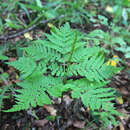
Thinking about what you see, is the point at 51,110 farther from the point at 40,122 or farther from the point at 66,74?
the point at 66,74

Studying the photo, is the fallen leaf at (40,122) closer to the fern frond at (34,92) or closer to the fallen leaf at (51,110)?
the fallen leaf at (51,110)

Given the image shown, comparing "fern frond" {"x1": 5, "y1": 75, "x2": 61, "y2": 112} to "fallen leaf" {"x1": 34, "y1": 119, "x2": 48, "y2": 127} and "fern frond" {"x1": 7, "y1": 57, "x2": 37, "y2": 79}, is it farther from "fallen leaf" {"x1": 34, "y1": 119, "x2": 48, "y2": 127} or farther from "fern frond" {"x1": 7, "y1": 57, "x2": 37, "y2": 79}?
"fallen leaf" {"x1": 34, "y1": 119, "x2": 48, "y2": 127}

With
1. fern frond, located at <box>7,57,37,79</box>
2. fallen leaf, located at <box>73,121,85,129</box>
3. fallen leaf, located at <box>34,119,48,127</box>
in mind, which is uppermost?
fern frond, located at <box>7,57,37,79</box>

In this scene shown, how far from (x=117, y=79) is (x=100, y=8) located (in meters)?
2.43

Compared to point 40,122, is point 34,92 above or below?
above

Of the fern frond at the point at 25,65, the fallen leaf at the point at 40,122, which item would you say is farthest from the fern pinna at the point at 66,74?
the fallen leaf at the point at 40,122

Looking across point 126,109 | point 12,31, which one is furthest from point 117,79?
point 12,31

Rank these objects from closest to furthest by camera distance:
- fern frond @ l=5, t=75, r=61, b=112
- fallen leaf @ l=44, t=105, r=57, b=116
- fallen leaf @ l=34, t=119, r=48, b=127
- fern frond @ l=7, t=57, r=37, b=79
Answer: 1. fern frond @ l=5, t=75, r=61, b=112
2. fern frond @ l=7, t=57, r=37, b=79
3. fallen leaf @ l=34, t=119, r=48, b=127
4. fallen leaf @ l=44, t=105, r=57, b=116

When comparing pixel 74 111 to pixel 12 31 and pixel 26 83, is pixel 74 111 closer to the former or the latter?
pixel 26 83

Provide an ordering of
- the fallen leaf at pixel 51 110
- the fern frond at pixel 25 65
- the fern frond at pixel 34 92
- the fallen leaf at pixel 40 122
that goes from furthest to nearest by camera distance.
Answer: the fallen leaf at pixel 51 110 → the fallen leaf at pixel 40 122 → the fern frond at pixel 25 65 → the fern frond at pixel 34 92

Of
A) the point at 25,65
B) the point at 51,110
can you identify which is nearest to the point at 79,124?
the point at 51,110

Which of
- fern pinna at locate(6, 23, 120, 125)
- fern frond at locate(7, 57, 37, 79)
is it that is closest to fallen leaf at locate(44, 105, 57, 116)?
fern pinna at locate(6, 23, 120, 125)

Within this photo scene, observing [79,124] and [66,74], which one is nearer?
[66,74]

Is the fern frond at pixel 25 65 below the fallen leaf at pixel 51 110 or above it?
above
